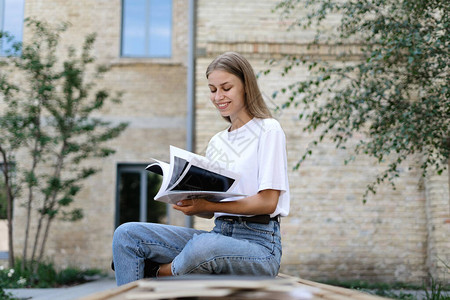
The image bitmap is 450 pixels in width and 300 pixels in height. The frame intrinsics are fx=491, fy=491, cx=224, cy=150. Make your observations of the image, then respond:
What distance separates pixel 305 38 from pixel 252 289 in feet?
22.4

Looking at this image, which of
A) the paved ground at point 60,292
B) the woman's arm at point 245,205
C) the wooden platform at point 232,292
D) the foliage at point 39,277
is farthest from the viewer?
the foliage at point 39,277

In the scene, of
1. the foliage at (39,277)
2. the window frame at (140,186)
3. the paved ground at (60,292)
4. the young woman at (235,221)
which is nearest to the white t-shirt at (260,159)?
the young woman at (235,221)

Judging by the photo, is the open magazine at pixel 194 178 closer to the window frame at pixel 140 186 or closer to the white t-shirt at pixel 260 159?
the white t-shirt at pixel 260 159

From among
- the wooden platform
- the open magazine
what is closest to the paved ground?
the open magazine

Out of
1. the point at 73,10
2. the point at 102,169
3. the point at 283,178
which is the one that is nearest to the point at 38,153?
the point at 102,169

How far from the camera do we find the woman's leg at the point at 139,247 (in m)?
2.17

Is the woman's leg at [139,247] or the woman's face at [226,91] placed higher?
the woman's face at [226,91]

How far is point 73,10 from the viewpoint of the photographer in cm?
983

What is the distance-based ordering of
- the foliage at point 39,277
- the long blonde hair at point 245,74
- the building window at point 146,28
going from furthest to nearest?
the building window at point 146,28
the foliage at point 39,277
the long blonde hair at point 245,74

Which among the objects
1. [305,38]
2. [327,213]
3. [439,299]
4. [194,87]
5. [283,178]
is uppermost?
[305,38]

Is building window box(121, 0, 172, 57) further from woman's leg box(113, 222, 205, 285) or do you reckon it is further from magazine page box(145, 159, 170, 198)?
woman's leg box(113, 222, 205, 285)

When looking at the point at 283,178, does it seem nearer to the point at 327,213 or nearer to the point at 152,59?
the point at 327,213

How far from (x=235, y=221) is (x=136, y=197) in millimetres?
7670

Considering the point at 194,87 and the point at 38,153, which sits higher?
the point at 194,87
